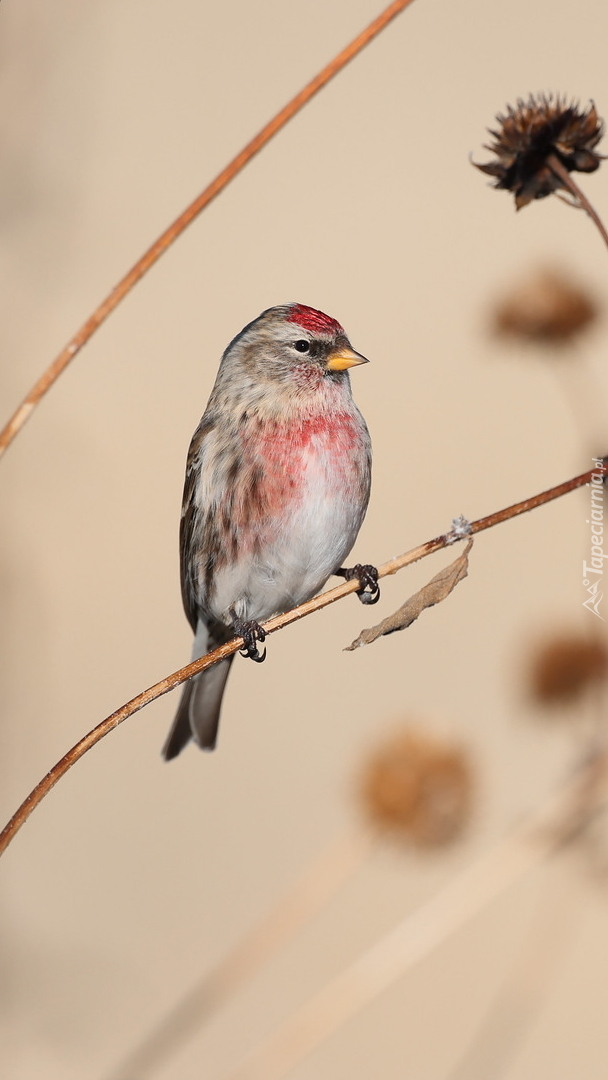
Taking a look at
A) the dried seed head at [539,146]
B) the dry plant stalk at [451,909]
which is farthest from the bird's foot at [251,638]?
the dried seed head at [539,146]

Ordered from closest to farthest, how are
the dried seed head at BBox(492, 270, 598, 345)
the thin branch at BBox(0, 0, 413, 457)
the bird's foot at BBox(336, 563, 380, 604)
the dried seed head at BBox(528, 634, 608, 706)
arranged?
the thin branch at BBox(0, 0, 413, 457)
the bird's foot at BBox(336, 563, 380, 604)
the dried seed head at BBox(492, 270, 598, 345)
the dried seed head at BBox(528, 634, 608, 706)

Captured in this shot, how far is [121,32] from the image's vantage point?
6820mm

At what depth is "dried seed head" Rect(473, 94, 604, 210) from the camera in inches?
75.5

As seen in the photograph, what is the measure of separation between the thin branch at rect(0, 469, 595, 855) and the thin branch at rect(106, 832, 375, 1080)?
0.76 metres

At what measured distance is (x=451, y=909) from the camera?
2363 millimetres

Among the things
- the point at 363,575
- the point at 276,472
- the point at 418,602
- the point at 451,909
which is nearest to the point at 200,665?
the point at 418,602

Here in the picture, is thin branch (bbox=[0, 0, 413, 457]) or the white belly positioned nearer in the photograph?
thin branch (bbox=[0, 0, 413, 457])

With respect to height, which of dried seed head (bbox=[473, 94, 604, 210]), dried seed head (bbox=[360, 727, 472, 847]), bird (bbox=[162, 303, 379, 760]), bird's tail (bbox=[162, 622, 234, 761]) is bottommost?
dried seed head (bbox=[360, 727, 472, 847])

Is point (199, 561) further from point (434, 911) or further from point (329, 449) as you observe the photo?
point (434, 911)

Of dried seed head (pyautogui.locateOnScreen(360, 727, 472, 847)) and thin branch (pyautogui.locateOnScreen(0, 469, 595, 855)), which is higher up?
thin branch (pyautogui.locateOnScreen(0, 469, 595, 855))

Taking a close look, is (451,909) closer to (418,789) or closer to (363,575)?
(418,789)

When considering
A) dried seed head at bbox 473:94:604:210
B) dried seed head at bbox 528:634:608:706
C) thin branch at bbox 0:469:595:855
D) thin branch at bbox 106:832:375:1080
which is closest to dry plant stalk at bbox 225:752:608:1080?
thin branch at bbox 106:832:375:1080

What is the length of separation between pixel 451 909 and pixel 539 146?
1543 millimetres

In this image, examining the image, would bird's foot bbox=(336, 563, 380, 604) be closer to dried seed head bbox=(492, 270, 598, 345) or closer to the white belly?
the white belly
